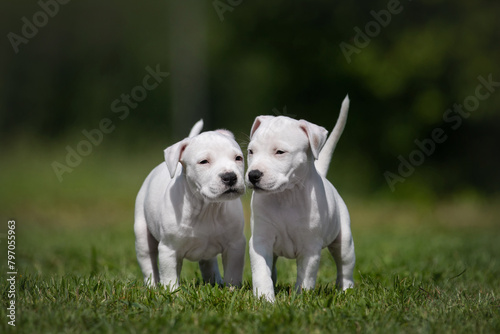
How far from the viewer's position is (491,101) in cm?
1432

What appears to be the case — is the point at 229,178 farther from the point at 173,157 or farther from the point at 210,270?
the point at 210,270

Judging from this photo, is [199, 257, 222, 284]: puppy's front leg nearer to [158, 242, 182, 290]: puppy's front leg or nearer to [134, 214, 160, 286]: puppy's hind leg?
[134, 214, 160, 286]: puppy's hind leg

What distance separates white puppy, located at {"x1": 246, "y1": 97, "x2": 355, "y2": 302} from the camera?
4.77 m

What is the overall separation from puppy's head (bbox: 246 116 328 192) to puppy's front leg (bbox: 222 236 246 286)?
30.6 inches

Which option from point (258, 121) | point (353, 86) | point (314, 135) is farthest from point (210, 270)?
point (353, 86)

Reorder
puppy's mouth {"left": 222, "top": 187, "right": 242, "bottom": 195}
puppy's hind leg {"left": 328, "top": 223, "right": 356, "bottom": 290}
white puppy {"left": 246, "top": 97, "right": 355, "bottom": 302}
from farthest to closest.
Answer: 1. puppy's hind leg {"left": 328, "top": 223, "right": 356, "bottom": 290}
2. puppy's mouth {"left": 222, "top": 187, "right": 242, "bottom": 195}
3. white puppy {"left": 246, "top": 97, "right": 355, "bottom": 302}

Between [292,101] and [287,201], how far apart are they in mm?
11593

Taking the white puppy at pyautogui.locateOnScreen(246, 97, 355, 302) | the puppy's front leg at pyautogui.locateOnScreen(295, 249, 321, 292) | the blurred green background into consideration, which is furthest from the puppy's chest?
the blurred green background

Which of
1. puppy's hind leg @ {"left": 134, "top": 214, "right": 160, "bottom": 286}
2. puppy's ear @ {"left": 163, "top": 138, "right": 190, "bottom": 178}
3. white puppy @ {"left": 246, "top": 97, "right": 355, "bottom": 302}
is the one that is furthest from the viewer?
puppy's hind leg @ {"left": 134, "top": 214, "right": 160, "bottom": 286}

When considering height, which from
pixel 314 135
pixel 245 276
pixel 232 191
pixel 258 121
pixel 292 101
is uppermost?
pixel 292 101

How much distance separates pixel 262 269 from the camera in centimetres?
484

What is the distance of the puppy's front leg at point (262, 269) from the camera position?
188 inches

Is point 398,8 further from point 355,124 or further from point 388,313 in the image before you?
point 388,313

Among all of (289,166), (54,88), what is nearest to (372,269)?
(289,166)
